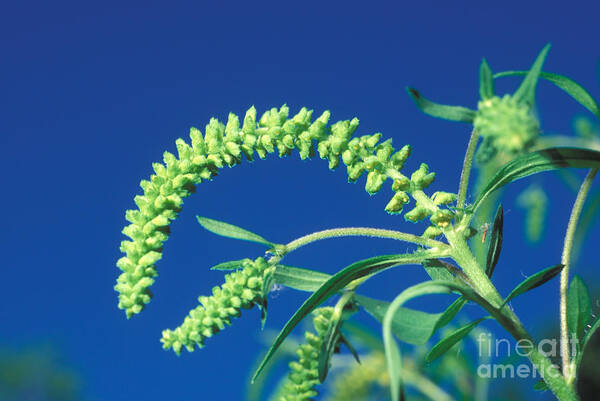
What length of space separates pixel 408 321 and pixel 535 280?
0.22 meters

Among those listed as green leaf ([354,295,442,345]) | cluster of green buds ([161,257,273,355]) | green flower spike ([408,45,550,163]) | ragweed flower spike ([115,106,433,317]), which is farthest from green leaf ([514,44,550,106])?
cluster of green buds ([161,257,273,355])

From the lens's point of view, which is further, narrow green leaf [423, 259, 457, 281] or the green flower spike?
narrow green leaf [423, 259, 457, 281]

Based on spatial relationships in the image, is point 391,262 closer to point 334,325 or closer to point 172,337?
point 334,325

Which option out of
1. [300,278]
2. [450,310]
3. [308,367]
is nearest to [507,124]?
[450,310]

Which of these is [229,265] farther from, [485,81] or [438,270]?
[485,81]

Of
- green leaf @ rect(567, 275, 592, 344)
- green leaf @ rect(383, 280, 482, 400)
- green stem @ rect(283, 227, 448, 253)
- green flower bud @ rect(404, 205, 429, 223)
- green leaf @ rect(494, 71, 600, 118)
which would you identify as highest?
green leaf @ rect(494, 71, 600, 118)

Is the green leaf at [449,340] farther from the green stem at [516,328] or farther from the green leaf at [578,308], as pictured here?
the green leaf at [578,308]

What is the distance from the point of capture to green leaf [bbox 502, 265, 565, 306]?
102 centimetres

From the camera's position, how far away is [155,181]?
3.57 ft

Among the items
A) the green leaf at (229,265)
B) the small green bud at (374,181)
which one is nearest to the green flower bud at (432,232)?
the small green bud at (374,181)

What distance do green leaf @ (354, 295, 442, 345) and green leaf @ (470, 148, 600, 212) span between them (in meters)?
0.20

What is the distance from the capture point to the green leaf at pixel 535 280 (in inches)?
40.3

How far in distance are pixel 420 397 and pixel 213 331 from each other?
1.70m

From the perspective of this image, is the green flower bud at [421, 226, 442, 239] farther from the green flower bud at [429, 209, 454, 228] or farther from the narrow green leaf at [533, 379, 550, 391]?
the narrow green leaf at [533, 379, 550, 391]
